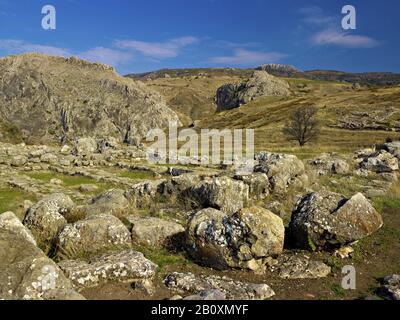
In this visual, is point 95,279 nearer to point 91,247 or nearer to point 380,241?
point 91,247

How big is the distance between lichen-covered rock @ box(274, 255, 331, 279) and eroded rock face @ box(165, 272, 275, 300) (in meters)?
1.60

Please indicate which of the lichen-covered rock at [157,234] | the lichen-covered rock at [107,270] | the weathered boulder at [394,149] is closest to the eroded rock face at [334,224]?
the lichen-covered rock at [157,234]

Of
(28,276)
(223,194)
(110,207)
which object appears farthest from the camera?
(223,194)

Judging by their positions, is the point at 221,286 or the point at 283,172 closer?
the point at 221,286

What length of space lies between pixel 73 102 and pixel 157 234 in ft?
291

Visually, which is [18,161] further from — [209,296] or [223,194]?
[209,296]

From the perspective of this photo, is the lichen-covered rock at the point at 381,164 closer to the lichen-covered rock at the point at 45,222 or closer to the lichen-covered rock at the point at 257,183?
the lichen-covered rock at the point at 257,183

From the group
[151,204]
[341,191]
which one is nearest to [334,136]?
[341,191]

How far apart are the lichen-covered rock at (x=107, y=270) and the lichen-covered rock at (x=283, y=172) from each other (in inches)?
509

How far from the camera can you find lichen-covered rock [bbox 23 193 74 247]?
47.3ft

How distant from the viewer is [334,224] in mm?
13906

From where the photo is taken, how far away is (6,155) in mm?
47812

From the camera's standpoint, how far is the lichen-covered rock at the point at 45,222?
14.4 metres

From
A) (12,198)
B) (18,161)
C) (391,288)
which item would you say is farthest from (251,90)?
(391,288)
